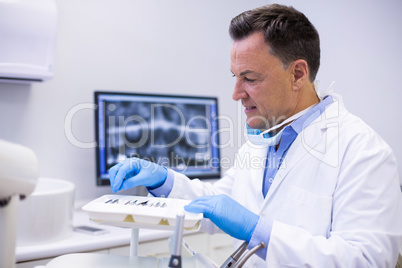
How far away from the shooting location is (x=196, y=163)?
189 centimetres

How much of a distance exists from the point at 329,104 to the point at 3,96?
1.35m

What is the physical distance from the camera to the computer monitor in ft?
5.45

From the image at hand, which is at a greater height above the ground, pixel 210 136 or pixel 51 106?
pixel 51 106

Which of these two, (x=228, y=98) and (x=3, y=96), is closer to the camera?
(x=3, y=96)

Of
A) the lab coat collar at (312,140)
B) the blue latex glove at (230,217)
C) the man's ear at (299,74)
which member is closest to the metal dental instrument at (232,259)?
the blue latex glove at (230,217)

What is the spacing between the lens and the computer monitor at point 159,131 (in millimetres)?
1662

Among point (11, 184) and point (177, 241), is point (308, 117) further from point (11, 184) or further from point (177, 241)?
point (11, 184)

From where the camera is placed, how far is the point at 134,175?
1173 mm

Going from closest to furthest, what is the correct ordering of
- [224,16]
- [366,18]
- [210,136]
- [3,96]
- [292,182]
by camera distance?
[292,182], [3,96], [366,18], [210,136], [224,16]

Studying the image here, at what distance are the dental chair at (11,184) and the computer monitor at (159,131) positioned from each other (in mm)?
1142

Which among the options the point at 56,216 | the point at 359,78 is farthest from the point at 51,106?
the point at 359,78

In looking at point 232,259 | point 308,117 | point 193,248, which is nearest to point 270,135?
point 308,117

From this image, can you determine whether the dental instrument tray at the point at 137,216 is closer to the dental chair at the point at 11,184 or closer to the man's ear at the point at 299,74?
the dental chair at the point at 11,184

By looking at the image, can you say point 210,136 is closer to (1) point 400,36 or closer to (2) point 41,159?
(2) point 41,159
